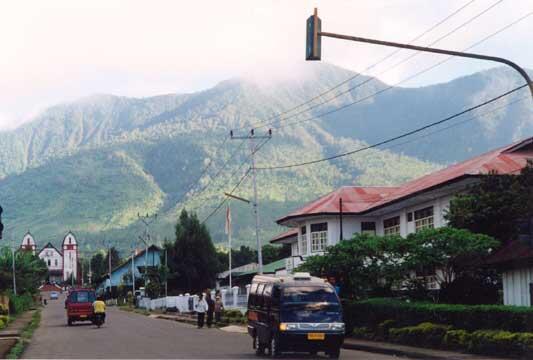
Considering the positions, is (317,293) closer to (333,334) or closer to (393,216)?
(333,334)

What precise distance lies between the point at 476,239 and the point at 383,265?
3730mm

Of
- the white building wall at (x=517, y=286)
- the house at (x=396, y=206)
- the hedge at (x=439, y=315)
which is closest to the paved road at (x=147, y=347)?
the hedge at (x=439, y=315)

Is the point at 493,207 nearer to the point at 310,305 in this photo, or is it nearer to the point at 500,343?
the point at 310,305

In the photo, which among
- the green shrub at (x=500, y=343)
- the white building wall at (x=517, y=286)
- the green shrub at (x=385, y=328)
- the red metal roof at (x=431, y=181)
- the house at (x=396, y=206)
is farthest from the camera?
the house at (x=396, y=206)

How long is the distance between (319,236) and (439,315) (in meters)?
32.7

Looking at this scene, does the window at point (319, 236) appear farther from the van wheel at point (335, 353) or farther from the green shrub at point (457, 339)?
the van wheel at point (335, 353)

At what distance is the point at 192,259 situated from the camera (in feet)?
334

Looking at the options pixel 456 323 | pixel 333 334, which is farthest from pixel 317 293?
pixel 456 323

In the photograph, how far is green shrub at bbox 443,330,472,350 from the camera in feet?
80.4

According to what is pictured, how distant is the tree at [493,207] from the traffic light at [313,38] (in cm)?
1517

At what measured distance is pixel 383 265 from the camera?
111ft

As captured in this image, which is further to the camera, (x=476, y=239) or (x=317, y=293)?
(x=476, y=239)

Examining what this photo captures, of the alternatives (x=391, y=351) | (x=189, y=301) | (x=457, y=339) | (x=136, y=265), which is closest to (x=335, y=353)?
(x=391, y=351)

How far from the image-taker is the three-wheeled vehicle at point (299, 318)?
24.3m
